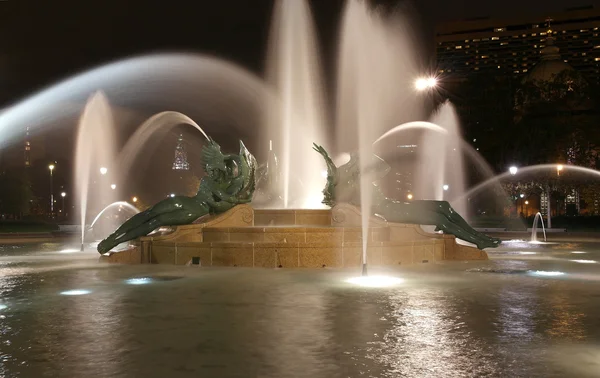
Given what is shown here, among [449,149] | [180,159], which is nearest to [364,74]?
[449,149]

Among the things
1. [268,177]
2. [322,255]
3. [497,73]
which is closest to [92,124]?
[268,177]

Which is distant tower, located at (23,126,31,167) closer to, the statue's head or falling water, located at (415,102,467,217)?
falling water, located at (415,102,467,217)

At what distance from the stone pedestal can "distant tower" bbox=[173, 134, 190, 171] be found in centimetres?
8443

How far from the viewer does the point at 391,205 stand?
21.2 metres

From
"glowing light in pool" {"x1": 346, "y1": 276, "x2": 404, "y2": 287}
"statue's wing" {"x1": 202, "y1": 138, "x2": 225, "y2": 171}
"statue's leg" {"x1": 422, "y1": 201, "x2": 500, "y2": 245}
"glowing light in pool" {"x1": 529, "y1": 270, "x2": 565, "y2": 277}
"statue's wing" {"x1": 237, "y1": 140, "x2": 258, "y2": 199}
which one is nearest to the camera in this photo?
"glowing light in pool" {"x1": 346, "y1": 276, "x2": 404, "y2": 287}

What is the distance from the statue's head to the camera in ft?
70.9

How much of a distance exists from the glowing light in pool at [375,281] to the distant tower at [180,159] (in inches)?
3607

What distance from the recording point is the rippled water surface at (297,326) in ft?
22.4

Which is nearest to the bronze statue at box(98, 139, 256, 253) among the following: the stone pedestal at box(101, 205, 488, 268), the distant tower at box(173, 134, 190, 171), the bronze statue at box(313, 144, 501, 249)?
the stone pedestal at box(101, 205, 488, 268)

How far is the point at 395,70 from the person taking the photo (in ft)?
99.7

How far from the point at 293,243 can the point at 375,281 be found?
400 cm

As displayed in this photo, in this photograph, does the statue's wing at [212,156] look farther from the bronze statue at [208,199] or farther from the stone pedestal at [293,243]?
the stone pedestal at [293,243]

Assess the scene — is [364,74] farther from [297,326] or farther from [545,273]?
[297,326]

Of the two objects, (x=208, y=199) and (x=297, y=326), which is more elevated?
(x=208, y=199)
